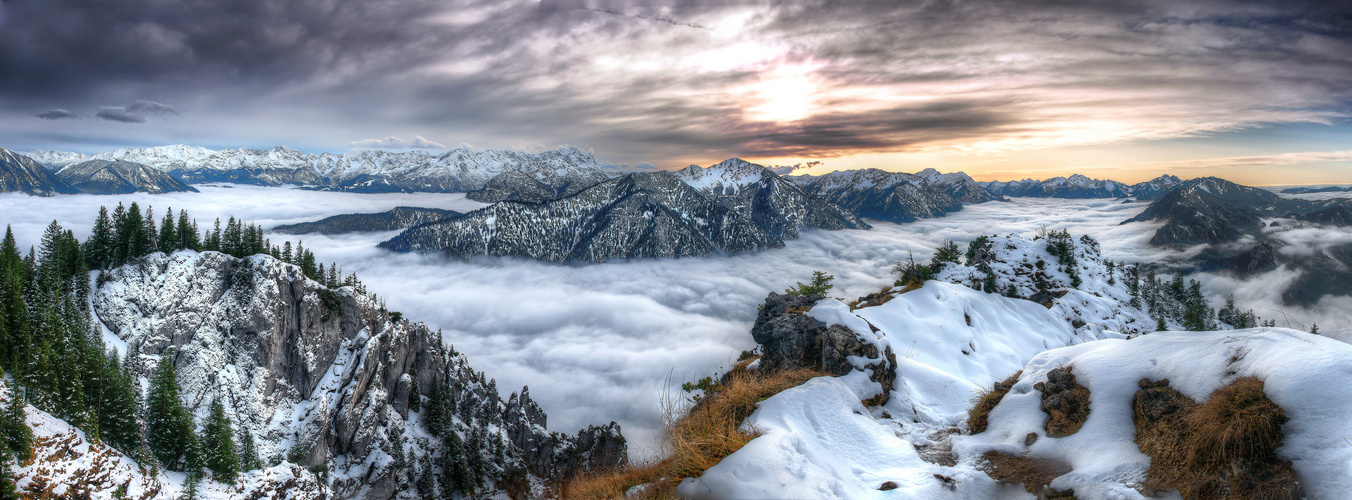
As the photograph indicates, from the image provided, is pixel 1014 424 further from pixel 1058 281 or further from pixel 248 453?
pixel 248 453

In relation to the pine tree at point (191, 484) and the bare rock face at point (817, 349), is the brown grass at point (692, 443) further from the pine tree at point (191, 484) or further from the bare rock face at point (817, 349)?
the pine tree at point (191, 484)

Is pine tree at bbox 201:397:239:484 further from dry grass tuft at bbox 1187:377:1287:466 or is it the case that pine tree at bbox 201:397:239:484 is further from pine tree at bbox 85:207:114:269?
dry grass tuft at bbox 1187:377:1287:466

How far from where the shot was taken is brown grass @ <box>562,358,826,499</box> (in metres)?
7.18

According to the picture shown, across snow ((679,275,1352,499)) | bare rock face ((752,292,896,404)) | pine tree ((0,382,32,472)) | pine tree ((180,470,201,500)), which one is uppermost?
snow ((679,275,1352,499))

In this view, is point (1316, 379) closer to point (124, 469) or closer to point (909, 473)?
point (909, 473)

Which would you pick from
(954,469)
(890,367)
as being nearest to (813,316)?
(890,367)

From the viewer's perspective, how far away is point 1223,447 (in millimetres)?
6082

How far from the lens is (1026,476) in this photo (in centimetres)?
758

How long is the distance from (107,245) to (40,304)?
1371 cm

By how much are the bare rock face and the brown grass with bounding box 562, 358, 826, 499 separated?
4.60 meters

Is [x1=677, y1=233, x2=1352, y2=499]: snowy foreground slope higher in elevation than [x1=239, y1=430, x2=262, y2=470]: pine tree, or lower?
higher

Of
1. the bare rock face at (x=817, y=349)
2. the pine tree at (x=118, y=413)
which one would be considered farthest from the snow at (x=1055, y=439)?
the pine tree at (x=118, y=413)

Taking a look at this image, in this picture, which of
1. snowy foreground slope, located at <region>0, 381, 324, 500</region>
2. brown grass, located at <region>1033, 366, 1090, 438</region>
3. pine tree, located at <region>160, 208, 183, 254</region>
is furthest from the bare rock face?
pine tree, located at <region>160, 208, 183, 254</region>

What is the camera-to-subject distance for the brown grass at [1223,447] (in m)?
5.76
